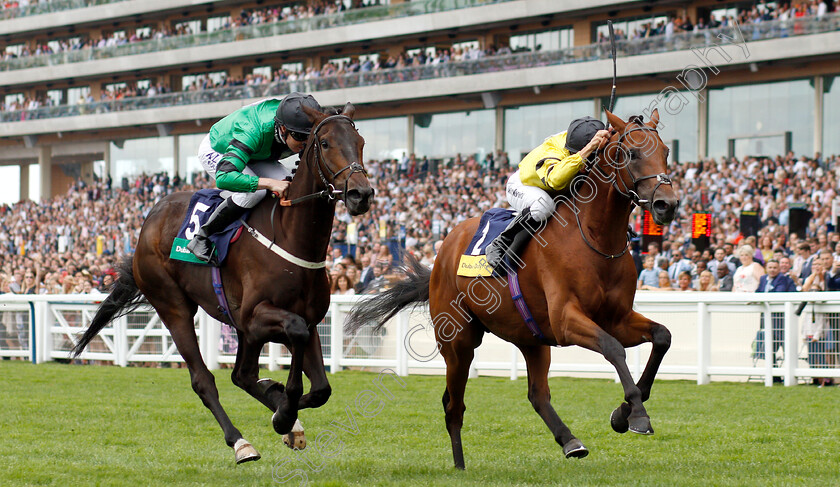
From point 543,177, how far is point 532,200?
137mm

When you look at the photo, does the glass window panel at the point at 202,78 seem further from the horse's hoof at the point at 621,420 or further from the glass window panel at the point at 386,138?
the horse's hoof at the point at 621,420

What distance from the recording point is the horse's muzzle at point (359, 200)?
4625 mm

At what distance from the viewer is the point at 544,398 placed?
5727 mm

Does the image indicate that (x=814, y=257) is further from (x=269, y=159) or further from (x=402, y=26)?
(x=402, y=26)

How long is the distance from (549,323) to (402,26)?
90.3 feet

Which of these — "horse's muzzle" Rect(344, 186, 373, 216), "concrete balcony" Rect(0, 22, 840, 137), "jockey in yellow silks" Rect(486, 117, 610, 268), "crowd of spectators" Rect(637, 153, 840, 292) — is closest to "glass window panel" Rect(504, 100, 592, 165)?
"concrete balcony" Rect(0, 22, 840, 137)

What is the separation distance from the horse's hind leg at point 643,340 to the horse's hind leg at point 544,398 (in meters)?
0.43

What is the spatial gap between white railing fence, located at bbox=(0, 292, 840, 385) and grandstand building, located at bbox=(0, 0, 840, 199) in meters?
5.63

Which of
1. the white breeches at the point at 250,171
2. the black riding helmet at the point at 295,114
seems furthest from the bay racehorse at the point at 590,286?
the black riding helmet at the point at 295,114

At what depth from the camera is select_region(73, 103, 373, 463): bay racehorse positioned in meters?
4.96

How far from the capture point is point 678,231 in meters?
15.5

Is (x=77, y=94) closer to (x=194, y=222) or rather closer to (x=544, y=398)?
(x=194, y=222)

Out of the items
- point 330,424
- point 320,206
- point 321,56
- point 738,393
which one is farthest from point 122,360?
point 321,56

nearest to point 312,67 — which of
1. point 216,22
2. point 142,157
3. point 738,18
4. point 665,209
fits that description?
point 216,22
